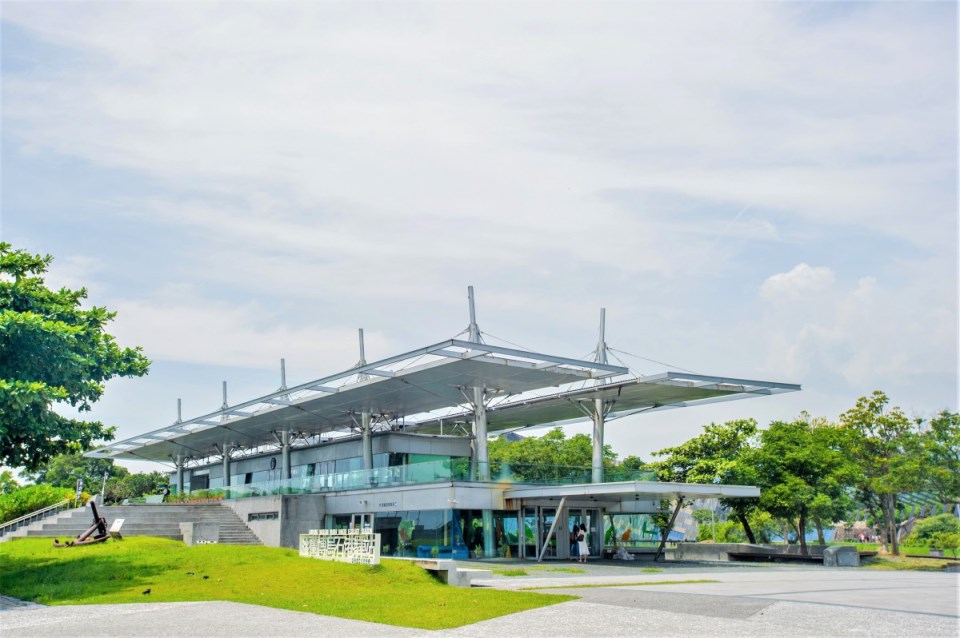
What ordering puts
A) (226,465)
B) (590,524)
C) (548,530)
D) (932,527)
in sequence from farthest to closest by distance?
(932,527) → (226,465) → (590,524) → (548,530)

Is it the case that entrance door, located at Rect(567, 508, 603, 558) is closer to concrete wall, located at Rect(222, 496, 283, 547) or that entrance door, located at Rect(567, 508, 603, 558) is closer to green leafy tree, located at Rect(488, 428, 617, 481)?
concrete wall, located at Rect(222, 496, 283, 547)

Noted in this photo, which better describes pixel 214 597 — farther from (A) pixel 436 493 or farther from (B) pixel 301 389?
(B) pixel 301 389

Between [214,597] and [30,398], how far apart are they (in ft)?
19.1

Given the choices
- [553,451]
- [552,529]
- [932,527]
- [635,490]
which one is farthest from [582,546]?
[932,527]

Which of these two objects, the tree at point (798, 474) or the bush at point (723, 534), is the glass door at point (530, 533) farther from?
the bush at point (723, 534)

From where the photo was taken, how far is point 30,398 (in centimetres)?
1847

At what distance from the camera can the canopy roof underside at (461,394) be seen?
3500 cm

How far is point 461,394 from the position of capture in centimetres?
4050

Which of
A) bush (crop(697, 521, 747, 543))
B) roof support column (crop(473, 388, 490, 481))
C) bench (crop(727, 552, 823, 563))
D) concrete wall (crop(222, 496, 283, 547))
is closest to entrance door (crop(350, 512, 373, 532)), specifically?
concrete wall (crop(222, 496, 283, 547))

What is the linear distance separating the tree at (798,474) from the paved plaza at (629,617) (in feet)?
76.2

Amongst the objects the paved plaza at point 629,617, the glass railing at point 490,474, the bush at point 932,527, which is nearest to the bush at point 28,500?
the glass railing at point 490,474

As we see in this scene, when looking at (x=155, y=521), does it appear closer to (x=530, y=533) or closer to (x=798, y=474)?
(x=530, y=533)

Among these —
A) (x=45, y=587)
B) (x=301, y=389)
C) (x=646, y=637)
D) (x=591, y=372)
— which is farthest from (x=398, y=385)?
(x=646, y=637)

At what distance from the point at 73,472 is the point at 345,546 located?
7690 cm
